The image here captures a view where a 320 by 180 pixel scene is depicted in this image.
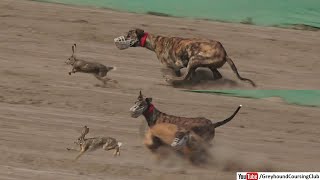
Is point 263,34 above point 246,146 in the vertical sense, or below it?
above

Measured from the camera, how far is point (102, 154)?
11.6ft

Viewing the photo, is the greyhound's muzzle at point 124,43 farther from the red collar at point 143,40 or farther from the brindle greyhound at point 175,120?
the brindle greyhound at point 175,120

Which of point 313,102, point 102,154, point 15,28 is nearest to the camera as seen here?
point 102,154

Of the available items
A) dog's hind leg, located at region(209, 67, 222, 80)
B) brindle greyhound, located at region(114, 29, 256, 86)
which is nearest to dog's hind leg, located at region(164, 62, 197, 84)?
brindle greyhound, located at region(114, 29, 256, 86)

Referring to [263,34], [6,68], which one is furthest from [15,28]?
[263,34]

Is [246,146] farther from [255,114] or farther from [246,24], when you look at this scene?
[246,24]

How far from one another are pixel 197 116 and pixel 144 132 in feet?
1.17

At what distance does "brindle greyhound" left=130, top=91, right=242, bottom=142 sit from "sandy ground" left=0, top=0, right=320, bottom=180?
5cm

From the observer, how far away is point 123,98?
3.84 metres

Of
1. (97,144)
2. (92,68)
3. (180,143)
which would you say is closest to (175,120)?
(180,143)

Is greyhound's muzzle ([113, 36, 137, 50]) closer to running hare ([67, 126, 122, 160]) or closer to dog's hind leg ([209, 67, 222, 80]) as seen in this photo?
dog's hind leg ([209, 67, 222, 80])

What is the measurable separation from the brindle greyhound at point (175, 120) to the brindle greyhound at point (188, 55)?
12.4 inches

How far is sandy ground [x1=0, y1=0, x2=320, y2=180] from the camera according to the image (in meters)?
3.52

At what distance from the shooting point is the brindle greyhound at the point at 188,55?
3954mm
